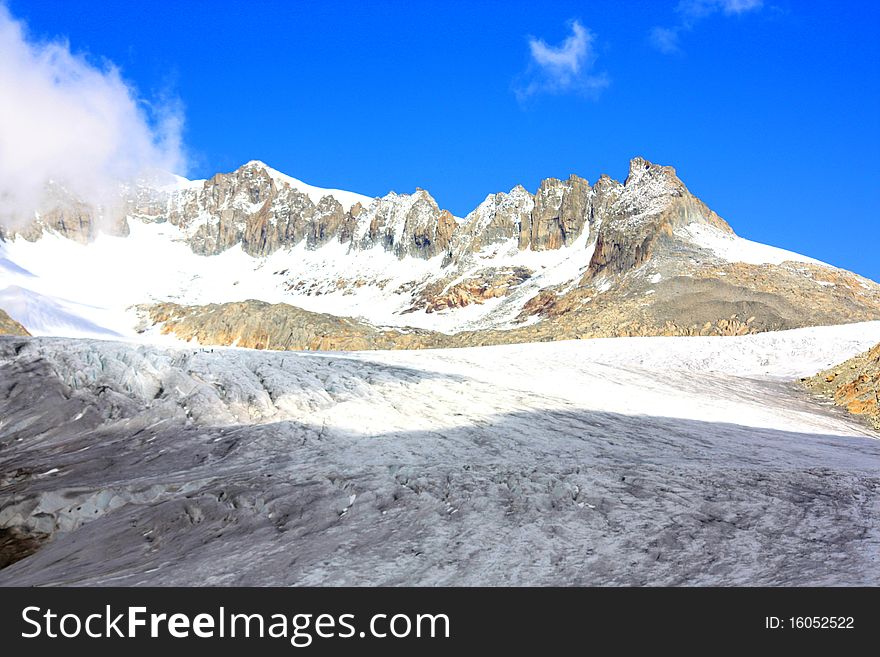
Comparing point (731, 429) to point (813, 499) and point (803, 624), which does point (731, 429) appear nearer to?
point (813, 499)

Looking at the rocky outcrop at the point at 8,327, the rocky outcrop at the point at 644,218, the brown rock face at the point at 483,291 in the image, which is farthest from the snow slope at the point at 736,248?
the rocky outcrop at the point at 8,327

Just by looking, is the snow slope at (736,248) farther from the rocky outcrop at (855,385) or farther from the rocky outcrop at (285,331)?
the rocky outcrop at (855,385)

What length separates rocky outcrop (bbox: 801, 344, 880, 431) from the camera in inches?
968

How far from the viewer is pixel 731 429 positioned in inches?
744

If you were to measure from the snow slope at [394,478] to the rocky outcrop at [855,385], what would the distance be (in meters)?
2.23

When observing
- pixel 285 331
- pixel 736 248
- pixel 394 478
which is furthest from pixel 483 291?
pixel 394 478

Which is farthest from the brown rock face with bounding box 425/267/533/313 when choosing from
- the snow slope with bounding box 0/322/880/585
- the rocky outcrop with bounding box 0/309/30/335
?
the snow slope with bounding box 0/322/880/585

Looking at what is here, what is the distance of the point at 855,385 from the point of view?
1049 inches

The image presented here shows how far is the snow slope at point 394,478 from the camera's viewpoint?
9.30m

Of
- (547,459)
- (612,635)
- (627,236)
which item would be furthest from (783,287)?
(612,635)

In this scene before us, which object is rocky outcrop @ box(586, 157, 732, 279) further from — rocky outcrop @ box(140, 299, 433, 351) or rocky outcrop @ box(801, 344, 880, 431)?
rocky outcrop @ box(801, 344, 880, 431)

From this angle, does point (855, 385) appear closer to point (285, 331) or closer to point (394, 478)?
point (394, 478)

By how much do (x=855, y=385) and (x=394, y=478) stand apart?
71.9ft

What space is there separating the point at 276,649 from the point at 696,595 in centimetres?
452
